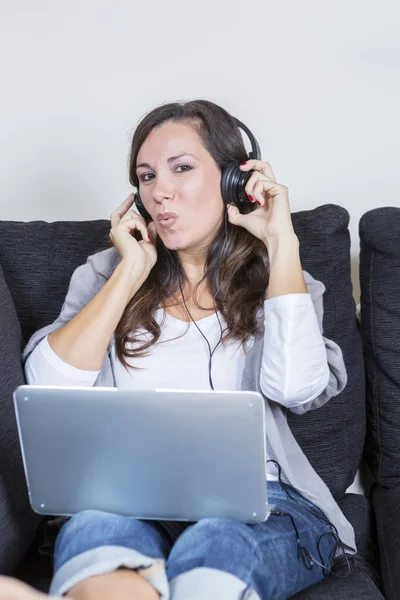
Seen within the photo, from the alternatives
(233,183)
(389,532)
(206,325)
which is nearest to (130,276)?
(206,325)

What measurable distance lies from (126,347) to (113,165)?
30.4 inches

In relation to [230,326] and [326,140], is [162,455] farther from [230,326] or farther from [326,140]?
[326,140]

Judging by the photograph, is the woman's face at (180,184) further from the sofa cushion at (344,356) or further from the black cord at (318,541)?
the black cord at (318,541)

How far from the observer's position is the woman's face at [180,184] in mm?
1652

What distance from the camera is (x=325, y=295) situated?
1.86m

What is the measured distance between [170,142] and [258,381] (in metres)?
0.53

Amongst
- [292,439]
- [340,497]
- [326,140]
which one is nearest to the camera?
[292,439]

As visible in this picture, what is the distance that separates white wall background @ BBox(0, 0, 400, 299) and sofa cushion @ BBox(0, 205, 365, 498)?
0.39 m

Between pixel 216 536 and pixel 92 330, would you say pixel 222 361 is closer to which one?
pixel 92 330

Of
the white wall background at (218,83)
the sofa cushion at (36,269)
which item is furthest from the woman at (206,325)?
the white wall background at (218,83)

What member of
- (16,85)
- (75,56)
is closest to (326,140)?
(75,56)

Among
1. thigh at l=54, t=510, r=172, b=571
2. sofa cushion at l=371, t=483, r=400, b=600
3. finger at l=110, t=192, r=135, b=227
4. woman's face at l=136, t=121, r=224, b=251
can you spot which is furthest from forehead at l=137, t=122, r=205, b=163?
sofa cushion at l=371, t=483, r=400, b=600

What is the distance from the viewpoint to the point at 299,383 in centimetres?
151

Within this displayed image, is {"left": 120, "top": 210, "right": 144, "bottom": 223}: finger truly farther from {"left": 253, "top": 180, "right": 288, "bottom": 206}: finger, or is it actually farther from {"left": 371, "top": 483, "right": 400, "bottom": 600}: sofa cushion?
{"left": 371, "top": 483, "right": 400, "bottom": 600}: sofa cushion
